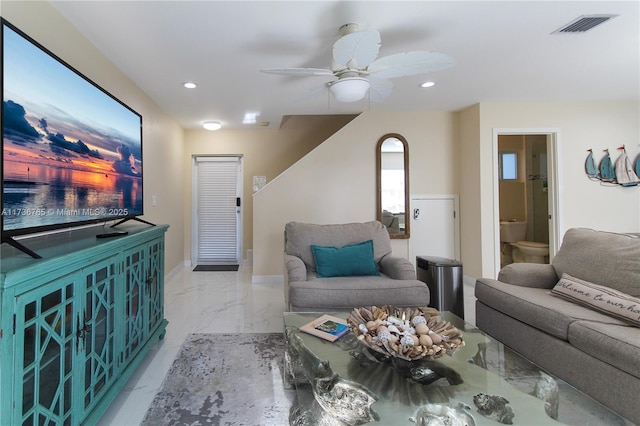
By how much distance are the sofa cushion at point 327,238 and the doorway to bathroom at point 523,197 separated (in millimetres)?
2701

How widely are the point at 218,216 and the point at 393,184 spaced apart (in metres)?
3.03

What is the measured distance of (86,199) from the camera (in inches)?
62.6

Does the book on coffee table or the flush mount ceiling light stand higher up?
the flush mount ceiling light

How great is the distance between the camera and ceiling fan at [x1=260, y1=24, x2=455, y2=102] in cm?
173

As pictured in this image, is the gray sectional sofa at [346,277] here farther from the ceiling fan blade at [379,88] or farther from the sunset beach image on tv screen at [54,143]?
the sunset beach image on tv screen at [54,143]

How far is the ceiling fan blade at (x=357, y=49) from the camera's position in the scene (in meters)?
1.63

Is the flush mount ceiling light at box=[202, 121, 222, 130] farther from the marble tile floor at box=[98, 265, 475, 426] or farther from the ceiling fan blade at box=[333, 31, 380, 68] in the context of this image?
the ceiling fan blade at box=[333, 31, 380, 68]

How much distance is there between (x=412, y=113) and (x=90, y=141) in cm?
374

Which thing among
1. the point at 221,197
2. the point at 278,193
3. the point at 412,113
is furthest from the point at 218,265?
the point at 412,113

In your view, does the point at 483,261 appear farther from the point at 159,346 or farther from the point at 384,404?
the point at 159,346

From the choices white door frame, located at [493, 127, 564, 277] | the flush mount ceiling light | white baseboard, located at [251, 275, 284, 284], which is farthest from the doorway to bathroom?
the flush mount ceiling light

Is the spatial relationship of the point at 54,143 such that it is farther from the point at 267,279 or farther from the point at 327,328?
the point at 267,279

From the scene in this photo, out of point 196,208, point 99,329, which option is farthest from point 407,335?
point 196,208

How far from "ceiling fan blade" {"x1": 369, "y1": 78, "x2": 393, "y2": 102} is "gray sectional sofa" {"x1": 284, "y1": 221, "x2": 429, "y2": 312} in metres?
1.23
